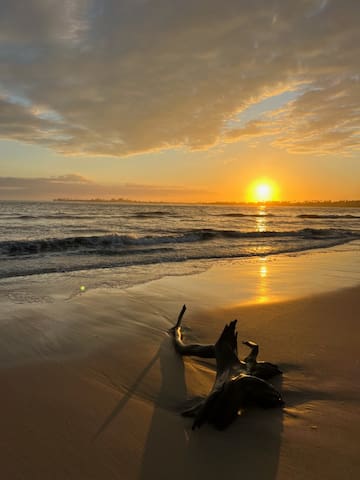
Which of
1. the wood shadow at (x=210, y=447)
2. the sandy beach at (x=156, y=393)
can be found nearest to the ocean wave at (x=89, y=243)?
the sandy beach at (x=156, y=393)

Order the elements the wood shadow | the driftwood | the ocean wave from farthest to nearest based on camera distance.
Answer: the ocean wave
the driftwood
the wood shadow

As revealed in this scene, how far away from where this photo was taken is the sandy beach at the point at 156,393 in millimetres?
2137

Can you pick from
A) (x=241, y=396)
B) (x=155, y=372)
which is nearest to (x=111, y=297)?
(x=155, y=372)

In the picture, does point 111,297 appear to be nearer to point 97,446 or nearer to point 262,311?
point 262,311

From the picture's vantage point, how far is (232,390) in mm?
2504

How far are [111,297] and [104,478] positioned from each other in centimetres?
456

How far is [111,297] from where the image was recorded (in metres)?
6.47

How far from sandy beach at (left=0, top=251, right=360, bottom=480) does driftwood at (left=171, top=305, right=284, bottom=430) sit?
86 millimetres

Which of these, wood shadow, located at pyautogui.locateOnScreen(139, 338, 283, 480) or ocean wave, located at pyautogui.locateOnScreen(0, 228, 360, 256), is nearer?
wood shadow, located at pyautogui.locateOnScreen(139, 338, 283, 480)

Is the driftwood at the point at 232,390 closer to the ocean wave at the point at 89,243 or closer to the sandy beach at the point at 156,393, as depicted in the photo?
the sandy beach at the point at 156,393

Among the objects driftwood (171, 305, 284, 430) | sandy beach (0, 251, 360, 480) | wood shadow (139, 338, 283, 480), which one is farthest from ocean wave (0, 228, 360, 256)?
wood shadow (139, 338, 283, 480)

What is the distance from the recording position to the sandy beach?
2.14 meters

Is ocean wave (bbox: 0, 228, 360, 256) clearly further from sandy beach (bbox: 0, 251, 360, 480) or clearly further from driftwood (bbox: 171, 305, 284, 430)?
driftwood (bbox: 171, 305, 284, 430)

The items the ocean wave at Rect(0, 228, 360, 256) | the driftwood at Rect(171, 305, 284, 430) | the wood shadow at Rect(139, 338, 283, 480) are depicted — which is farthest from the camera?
the ocean wave at Rect(0, 228, 360, 256)
